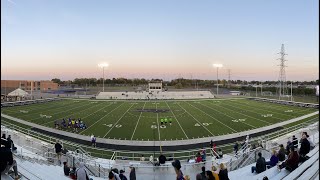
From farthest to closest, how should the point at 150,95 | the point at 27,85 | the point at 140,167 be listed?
1. the point at 27,85
2. the point at 150,95
3. the point at 140,167

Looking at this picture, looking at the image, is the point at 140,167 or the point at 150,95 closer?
the point at 140,167

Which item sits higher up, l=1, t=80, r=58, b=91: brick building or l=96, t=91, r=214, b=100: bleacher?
l=1, t=80, r=58, b=91: brick building

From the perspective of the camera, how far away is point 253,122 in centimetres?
2883

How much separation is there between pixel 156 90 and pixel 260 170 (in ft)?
222

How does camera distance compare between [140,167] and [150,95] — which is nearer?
[140,167]

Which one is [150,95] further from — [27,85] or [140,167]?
[140,167]

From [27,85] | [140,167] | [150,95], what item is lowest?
[140,167]

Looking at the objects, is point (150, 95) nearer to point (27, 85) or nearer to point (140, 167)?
point (27, 85)

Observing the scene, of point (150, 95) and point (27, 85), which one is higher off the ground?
point (27, 85)

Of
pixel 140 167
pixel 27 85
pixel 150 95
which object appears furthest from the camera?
pixel 27 85

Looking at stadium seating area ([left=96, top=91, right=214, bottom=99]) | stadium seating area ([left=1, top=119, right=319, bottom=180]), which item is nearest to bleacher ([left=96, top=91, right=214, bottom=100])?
stadium seating area ([left=96, top=91, right=214, bottom=99])

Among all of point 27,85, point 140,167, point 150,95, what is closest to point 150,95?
point 150,95

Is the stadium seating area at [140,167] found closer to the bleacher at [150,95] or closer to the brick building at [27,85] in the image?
the bleacher at [150,95]

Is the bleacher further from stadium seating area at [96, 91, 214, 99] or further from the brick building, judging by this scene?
the brick building
